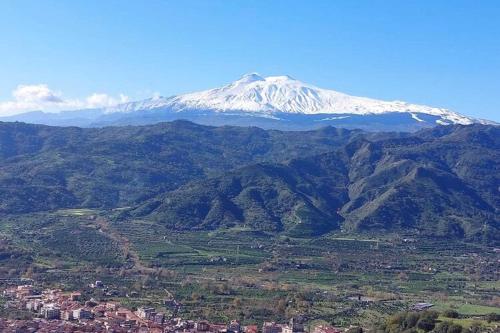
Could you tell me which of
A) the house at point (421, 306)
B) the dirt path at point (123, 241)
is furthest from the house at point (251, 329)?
the dirt path at point (123, 241)

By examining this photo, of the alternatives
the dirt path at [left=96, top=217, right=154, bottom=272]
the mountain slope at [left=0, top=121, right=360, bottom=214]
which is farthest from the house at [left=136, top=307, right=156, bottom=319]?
the mountain slope at [left=0, top=121, right=360, bottom=214]

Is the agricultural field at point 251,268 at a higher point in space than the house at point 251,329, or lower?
lower

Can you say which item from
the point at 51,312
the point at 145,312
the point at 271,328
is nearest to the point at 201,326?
the point at 271,328

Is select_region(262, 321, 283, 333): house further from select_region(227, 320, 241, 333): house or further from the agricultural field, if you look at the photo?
the agricultural field

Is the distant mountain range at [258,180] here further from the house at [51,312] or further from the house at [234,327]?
the house at [234,327]

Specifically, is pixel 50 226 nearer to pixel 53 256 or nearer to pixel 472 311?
pixel 53 256

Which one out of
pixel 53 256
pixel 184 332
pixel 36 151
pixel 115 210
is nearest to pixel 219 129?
pixel 36 151
